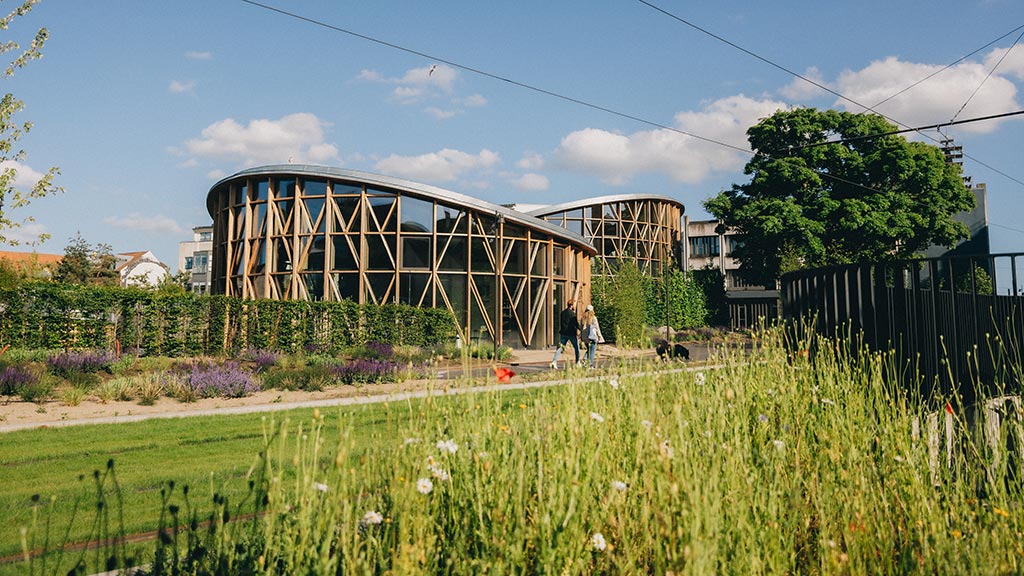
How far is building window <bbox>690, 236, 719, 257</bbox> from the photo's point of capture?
248ft

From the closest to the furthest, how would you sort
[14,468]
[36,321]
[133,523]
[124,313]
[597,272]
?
[133,523], [14,468], [36,321], [124,313], [597,272]

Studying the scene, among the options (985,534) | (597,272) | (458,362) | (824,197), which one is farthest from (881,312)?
(597,272)

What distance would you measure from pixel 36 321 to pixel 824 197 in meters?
38.0

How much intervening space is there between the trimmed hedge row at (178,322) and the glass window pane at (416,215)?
6527mm

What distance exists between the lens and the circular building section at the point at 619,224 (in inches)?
2053

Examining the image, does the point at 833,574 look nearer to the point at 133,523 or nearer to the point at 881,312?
the point at 133,523

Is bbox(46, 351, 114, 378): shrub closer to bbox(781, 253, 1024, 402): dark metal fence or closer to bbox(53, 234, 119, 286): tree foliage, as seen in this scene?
bbox(781, 253, 1024, 402): dark metal fence

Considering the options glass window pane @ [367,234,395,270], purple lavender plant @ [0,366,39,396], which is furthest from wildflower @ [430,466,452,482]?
glass window pane @ [367,234,395,270]

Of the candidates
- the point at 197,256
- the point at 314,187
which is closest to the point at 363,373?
the point at 314,187

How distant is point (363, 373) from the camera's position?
1527cm

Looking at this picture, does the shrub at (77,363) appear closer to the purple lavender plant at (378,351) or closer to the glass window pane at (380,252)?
the purple lavender plant at (378,351)

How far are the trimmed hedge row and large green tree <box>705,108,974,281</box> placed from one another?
2484 cm

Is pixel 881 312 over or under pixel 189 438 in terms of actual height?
over

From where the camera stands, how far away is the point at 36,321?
14914 mm
